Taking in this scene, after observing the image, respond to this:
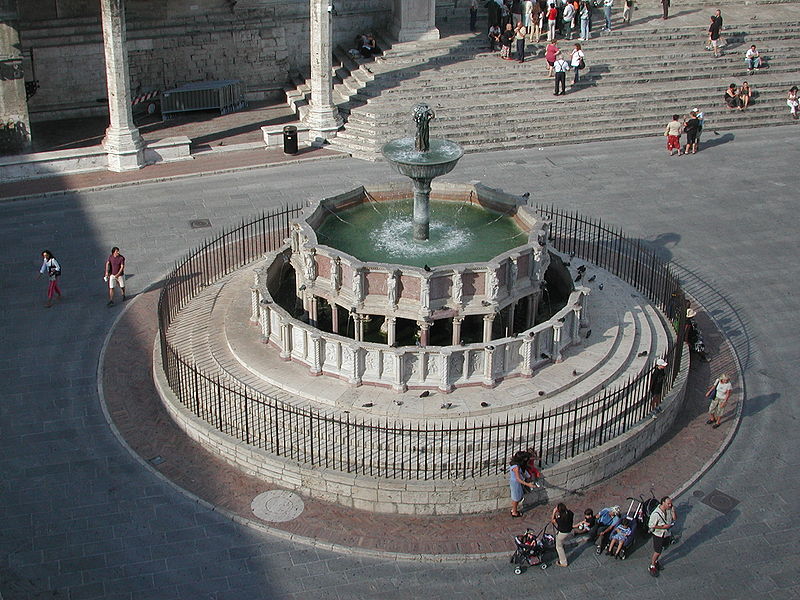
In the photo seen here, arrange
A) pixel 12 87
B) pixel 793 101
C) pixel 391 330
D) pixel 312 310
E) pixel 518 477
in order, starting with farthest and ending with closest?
pixel 793 101, pixel 12 87, pixel 312 310, pixel 391 330, pixel 518 477

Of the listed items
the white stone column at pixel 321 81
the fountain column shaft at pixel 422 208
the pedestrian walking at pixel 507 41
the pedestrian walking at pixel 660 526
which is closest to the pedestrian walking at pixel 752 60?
the pedestrian walking at pixel 507 41

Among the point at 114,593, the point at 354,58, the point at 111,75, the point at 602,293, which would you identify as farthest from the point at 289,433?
the point at 354,58

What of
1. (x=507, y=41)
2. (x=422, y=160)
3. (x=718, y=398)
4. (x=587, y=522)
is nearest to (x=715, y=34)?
(x=507, y=41)

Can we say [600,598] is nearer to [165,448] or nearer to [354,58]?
[165,448]

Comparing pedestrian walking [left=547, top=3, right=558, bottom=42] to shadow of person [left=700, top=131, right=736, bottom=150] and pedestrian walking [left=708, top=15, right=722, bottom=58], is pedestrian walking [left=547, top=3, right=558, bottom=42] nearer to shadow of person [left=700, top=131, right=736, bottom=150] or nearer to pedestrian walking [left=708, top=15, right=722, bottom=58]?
pedestrian walking [left=708, top=15, right=722, bottom=58]

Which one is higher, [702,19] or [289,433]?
[702,19]

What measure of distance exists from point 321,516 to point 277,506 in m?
0.79

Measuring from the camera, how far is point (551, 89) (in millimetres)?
37844

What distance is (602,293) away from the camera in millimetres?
23859

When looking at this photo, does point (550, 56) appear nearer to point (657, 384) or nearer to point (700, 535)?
point (657, 384)

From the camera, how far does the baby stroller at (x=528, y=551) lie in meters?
17.0

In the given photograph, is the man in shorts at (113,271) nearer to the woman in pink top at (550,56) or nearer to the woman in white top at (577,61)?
the woman in pink top at (550,56)

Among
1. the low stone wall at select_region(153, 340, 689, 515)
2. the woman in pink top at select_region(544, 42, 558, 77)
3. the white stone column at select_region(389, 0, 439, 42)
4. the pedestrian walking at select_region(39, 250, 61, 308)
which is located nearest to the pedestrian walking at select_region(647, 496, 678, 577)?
the low stone wall at select_region(153, 340, 689, 515)

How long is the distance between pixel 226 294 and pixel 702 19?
1006 inches
